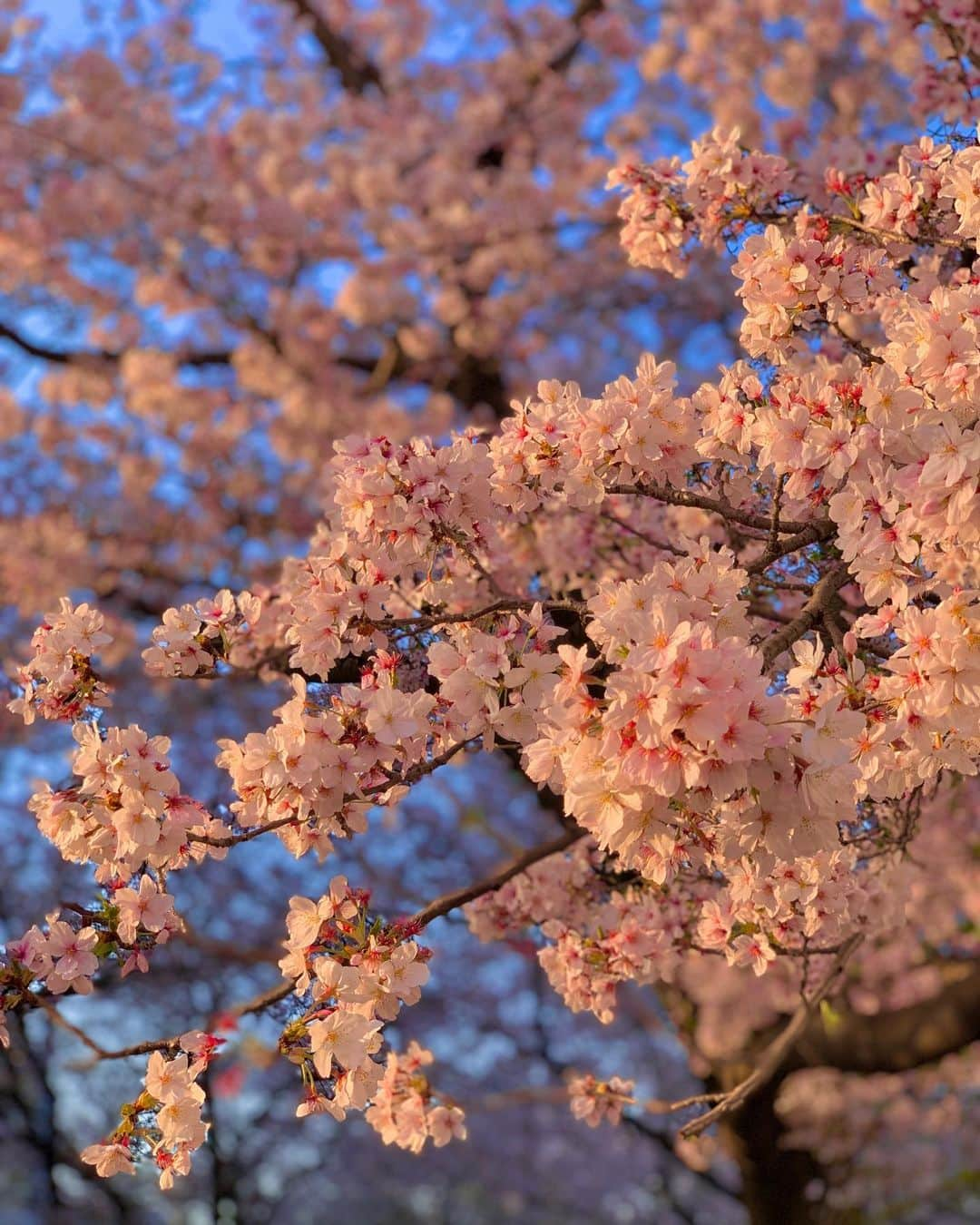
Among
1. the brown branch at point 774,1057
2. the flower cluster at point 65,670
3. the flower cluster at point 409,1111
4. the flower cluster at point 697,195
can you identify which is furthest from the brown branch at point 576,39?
the flower cluster at point 409,1111

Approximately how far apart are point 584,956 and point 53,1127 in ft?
22.2

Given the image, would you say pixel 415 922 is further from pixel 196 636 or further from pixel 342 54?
pixel 342 54

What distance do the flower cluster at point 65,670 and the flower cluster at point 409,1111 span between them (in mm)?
1294

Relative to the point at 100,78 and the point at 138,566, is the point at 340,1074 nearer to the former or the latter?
the point at 138,566

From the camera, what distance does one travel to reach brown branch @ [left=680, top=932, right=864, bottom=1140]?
3.04 metres

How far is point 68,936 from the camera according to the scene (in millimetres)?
2213

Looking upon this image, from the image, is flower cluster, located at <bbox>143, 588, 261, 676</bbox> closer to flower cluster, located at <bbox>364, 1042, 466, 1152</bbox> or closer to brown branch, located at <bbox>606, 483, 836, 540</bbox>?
brown branch, located at <bbox>606, 483, 836, 540</bbox>

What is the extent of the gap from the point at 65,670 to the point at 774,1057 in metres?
2.48

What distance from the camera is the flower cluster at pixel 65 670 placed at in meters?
2.33

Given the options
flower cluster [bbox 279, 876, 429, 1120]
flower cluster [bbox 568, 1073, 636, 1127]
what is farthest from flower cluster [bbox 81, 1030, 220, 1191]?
flower cluster [bbox 568, 1073, 636, 1127]

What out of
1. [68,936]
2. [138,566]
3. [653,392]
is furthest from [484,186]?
[68,936]

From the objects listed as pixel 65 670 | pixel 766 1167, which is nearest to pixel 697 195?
pixel 65 670

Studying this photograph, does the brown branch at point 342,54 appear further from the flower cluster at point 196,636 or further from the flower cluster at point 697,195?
the flower cluster at point 196,636

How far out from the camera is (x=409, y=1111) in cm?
282
